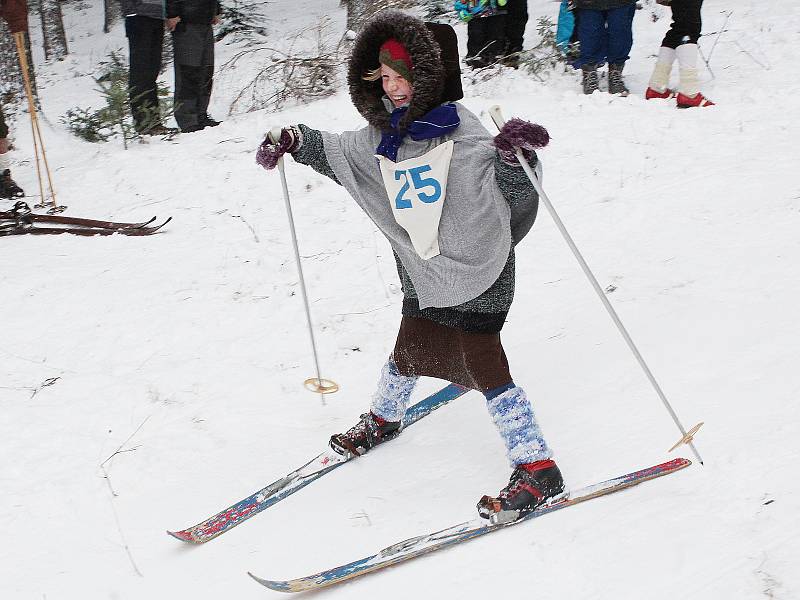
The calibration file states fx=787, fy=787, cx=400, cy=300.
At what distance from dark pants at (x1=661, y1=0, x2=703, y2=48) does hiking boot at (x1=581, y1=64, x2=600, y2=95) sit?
0.67 metres

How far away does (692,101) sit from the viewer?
6352mm

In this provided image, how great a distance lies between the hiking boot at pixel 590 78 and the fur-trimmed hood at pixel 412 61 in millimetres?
4317

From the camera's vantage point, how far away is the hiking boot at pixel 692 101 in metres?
6.35

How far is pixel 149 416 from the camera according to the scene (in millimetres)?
3703

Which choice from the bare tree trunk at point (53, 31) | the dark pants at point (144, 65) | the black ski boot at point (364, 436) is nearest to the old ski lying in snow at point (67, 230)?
the dark pants at point (144, 65)

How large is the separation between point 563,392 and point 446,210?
1.19 m

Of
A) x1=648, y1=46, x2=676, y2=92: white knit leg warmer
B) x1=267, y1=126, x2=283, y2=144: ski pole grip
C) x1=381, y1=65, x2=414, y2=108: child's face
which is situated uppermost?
x1=381, y1=65, x2=414, y2=108: child's face

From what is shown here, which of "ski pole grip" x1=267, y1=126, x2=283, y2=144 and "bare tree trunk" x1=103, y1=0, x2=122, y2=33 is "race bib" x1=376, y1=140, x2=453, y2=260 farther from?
"bare tree trunk" x1=103, y1=0, x2=122, y2=33

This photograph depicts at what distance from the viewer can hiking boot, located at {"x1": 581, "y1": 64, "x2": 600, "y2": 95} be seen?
6902mm

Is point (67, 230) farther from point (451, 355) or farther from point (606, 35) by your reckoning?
point (606, 35)

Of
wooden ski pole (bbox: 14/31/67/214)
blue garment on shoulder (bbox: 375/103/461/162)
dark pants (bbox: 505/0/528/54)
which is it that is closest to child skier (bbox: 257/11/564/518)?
blue garment on shoulder (bbox: 375/103/461/162)

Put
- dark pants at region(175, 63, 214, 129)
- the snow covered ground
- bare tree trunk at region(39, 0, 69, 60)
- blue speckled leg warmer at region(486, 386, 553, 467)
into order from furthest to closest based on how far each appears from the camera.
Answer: bare tree trunk at region(39, 0, 69, 60), dark pants at region(175, 63, 214, 129), blue speckled leg warmer at region(486, 386, 553, 467), the snow covered ground

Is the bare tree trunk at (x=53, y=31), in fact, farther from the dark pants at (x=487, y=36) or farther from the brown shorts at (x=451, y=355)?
the brown shorts at (x=451, y=355)

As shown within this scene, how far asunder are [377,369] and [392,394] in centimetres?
73
